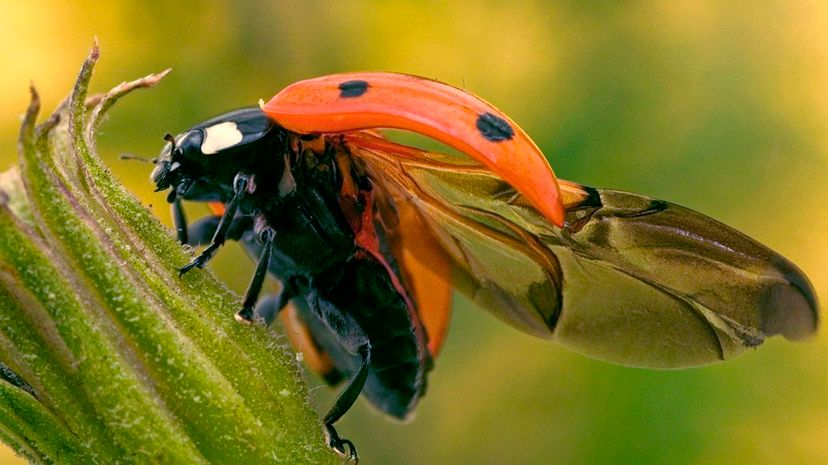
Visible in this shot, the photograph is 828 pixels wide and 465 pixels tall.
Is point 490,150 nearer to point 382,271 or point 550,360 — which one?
point 382,271

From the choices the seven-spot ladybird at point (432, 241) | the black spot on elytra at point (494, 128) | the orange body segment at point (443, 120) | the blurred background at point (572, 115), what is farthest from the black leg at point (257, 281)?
the blurred background at point (572, 115)

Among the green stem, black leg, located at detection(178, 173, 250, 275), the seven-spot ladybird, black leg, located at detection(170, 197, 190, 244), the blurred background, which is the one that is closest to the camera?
the green stem

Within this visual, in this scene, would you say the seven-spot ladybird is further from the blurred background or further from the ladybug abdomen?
the blurred background

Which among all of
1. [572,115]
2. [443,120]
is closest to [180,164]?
[443,120]

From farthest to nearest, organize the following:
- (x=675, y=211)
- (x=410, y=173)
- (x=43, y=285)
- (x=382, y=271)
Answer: (x=382, y=271), (x=410, y=173), (x=675, y=211), (x=43, y=285)

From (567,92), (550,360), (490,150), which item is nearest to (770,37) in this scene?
(567,92)

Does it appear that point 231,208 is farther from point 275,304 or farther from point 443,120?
point 443,120

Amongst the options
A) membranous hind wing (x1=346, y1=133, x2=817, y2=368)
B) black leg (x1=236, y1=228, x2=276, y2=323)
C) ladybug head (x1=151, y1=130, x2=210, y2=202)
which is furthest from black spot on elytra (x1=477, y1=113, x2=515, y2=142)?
ladybug head (x1=151, y1=130, x2=210, y2=202)
